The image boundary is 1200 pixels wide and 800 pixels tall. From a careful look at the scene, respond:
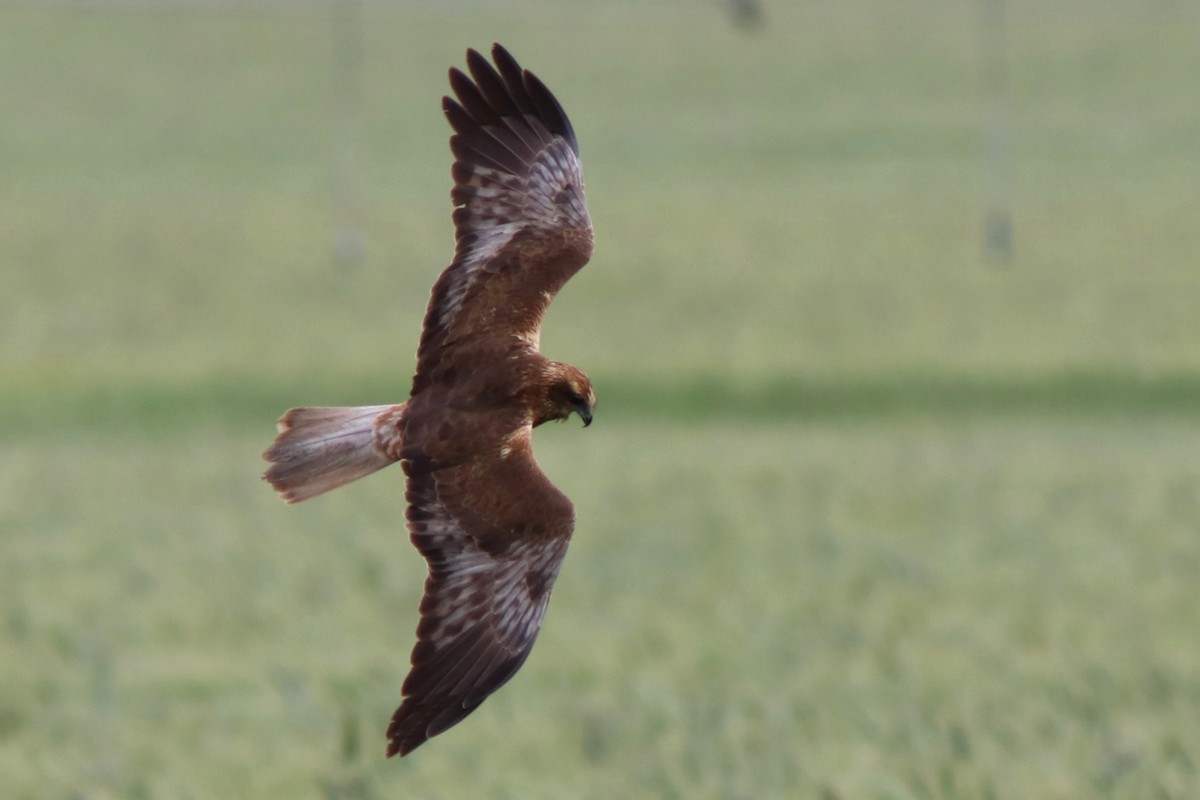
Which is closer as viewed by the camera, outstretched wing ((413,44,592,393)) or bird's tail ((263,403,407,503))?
bird's tail ((263,403,407,503))

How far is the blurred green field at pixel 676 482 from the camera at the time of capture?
8711 millimetres

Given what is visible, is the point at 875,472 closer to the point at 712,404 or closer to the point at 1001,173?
the point at 712,404

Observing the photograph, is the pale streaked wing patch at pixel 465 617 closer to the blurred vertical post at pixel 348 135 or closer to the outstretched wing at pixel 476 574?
the outstretched wing at pixel 476 574

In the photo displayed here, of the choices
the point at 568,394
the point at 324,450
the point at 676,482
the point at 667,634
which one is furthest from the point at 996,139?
the point at 568,394

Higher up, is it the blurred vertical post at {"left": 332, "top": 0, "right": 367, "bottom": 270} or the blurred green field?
the blurred green field

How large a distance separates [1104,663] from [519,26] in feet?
195

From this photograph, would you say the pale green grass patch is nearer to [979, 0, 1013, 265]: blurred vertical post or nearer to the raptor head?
the raptor head

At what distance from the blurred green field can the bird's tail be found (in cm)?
449

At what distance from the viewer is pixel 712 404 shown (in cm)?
2278

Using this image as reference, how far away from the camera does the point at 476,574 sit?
10.6 feet

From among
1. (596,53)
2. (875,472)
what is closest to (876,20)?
(596,53)

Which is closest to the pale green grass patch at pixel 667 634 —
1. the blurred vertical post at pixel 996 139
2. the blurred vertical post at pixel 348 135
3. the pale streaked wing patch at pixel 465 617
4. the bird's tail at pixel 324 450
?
the pale streaked wing patch at pixel 465 617

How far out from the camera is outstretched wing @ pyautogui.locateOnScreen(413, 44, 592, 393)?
3.36 meters

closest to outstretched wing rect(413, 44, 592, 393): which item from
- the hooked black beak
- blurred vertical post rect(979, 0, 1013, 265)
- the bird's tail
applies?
the bird's tail
